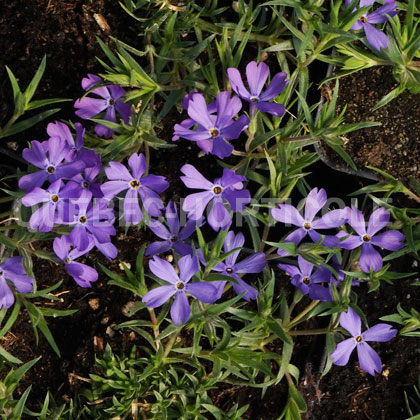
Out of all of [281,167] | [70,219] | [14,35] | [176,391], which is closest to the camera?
[70,219]

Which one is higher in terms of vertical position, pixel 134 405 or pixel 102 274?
pixel 102 274

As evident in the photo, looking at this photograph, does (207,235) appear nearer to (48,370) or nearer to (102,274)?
(102,274)

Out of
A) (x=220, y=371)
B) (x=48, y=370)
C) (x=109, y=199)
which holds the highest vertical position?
(x=109, y=199)

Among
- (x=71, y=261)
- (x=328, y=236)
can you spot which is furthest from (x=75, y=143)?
(x=328, y=236)

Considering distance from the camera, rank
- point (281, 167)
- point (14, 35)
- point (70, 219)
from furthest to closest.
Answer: point (14, 35), point (281, 167), point (70, 219)

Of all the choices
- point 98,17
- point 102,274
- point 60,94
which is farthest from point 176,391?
point 98,17

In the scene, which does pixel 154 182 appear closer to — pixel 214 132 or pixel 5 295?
pixel 214 132

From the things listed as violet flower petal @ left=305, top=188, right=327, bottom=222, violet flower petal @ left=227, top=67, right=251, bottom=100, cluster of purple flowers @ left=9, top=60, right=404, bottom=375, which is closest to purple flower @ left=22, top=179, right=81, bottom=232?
cluster of purple flowers @ left=9, top=60, right=404, bottom=375

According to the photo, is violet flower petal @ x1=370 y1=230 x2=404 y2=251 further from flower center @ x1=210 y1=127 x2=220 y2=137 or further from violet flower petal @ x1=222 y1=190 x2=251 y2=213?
flower center @ x1=210 y1=127 x2=220 y2=137
